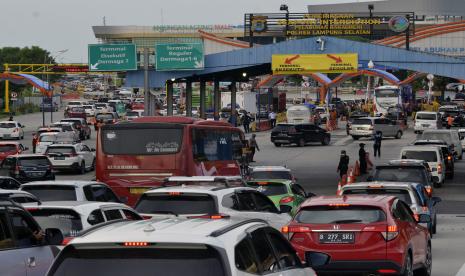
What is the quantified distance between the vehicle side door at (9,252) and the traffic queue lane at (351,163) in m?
8.47

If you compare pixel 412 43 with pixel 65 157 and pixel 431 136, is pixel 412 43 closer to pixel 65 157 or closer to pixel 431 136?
pixel 431 136

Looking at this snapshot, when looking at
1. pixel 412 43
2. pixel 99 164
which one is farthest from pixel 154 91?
pixel 412 43

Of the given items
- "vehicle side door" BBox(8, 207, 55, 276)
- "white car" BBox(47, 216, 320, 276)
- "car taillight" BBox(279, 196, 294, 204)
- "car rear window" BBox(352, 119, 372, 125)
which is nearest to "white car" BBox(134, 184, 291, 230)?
"vehicle side door" BBox(8, 207, 55, 276)

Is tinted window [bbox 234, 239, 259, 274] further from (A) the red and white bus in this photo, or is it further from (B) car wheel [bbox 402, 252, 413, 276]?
(A) the red and white bus

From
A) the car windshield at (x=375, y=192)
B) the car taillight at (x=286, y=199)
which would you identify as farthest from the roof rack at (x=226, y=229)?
the car taillight at (x=286, y=199)

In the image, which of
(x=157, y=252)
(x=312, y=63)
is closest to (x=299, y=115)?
(x=312, y=63)

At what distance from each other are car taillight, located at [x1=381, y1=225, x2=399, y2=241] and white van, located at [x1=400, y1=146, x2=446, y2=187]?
2688 cm

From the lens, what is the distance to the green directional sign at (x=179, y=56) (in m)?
49.6

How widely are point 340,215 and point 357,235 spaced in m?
0.45

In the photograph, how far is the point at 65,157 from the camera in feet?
165

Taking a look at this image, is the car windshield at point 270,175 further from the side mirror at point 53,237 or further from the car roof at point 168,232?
the car roof at point 168,232

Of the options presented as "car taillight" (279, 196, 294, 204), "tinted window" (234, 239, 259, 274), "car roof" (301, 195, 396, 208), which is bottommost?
"car taillight" (279, 196, 294, 204)

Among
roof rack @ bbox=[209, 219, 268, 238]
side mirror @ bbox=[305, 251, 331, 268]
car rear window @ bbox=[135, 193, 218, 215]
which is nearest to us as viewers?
roof rack @ bbox=[209, 219, 268, 238]

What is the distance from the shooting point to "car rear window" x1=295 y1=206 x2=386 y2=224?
624 inches
